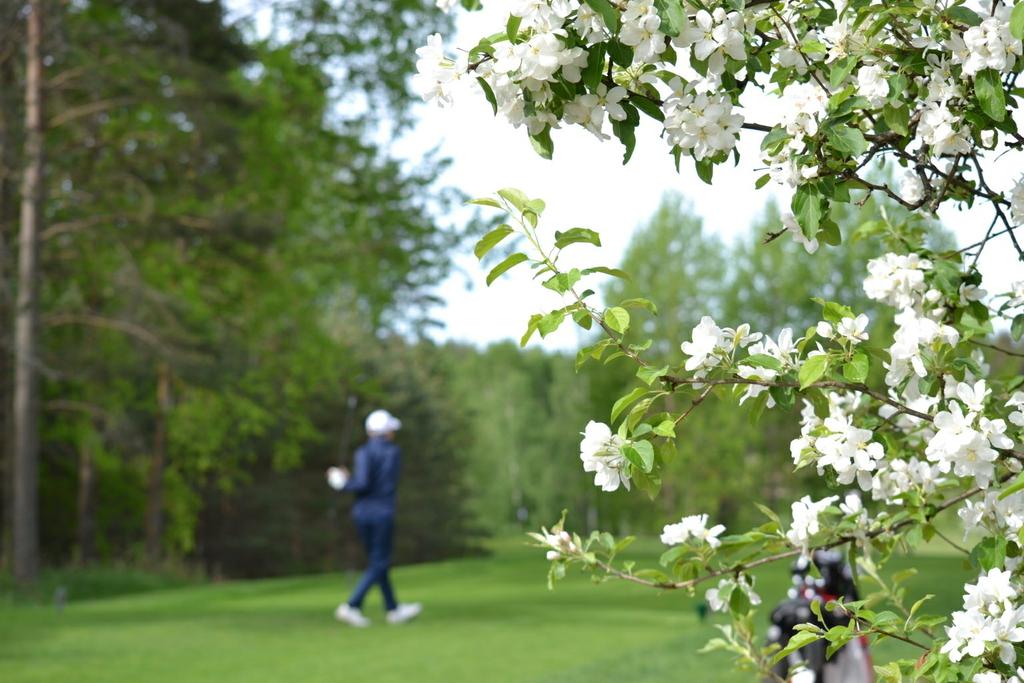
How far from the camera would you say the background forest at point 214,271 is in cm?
1756

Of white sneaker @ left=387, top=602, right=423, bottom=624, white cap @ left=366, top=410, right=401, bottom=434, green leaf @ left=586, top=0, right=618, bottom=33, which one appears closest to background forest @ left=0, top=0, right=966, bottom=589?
white cap @ left=366, top=410, right=401, bottom=434

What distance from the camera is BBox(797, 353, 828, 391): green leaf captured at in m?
2.30

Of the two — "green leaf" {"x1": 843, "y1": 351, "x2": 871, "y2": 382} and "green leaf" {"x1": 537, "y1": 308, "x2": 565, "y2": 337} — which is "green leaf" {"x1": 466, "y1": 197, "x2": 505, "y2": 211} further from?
"green leaf" {"x1": 843, "y1": 351, "x2": 871, "y2": 382}

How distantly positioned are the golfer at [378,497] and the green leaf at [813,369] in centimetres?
848

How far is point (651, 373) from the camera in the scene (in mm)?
2246

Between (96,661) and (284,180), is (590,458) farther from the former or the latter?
(284,180)

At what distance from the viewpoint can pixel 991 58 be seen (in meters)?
2.17

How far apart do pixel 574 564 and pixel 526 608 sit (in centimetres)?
923

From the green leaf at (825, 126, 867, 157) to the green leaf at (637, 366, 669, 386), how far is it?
0.52 m

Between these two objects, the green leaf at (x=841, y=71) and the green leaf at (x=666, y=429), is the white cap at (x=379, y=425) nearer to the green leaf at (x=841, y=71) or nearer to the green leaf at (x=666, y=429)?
the green leaf at (x=666, y=429)

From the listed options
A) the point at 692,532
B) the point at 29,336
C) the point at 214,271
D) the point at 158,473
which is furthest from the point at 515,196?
the point at 158,473

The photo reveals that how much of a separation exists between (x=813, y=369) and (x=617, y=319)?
38cm

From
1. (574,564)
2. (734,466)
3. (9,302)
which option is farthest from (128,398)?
(574,564)

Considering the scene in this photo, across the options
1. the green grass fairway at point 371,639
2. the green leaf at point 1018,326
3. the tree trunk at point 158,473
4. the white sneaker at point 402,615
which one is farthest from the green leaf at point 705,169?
the tree trunk at point 158,473
